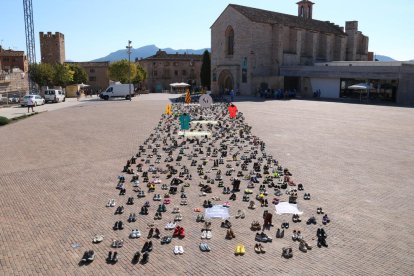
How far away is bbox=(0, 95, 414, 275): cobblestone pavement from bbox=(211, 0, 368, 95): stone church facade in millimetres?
39051

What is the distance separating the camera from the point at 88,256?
7.79 meters

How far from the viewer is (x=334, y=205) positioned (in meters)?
10.9

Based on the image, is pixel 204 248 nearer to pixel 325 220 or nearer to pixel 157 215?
pixel 157 215

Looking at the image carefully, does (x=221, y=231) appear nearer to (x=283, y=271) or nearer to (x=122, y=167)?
(x=283, y=271)

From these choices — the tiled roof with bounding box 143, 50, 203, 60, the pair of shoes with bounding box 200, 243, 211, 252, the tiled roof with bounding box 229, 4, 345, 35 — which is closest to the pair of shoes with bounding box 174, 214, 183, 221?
the pair of shoes with bounding box 200, 243, 211, 252

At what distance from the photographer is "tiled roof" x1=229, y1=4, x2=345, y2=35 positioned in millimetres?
60394

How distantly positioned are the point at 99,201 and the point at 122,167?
4.14m

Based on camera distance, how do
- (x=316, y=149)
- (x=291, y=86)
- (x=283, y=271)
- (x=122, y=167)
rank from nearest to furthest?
(x=283, y=271), (x=122, y=167), (x=316, y=149), (x=291, y=86)

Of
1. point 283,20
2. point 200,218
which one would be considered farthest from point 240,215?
point 283,20

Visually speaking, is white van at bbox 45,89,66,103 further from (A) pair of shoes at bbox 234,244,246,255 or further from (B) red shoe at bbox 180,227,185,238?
(A) pair of shoes at bbox 234,244,246,255

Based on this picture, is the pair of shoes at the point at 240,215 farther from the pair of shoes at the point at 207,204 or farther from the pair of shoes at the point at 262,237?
the pair of shoes at the point at 262,237

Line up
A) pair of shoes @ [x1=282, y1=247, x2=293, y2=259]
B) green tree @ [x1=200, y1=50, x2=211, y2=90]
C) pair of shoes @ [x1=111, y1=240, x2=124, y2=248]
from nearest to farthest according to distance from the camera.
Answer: pair of shoes @ [x1=282, y1=247, x2=293, y2=259], pair of shoes @ [x1=111, y1=240, x2=124, y2=248], green tree @ [x1=200, y1=50, x2=211, y2=90]

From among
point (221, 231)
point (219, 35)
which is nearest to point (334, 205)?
point (221, 231)

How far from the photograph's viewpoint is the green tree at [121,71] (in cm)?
8375
